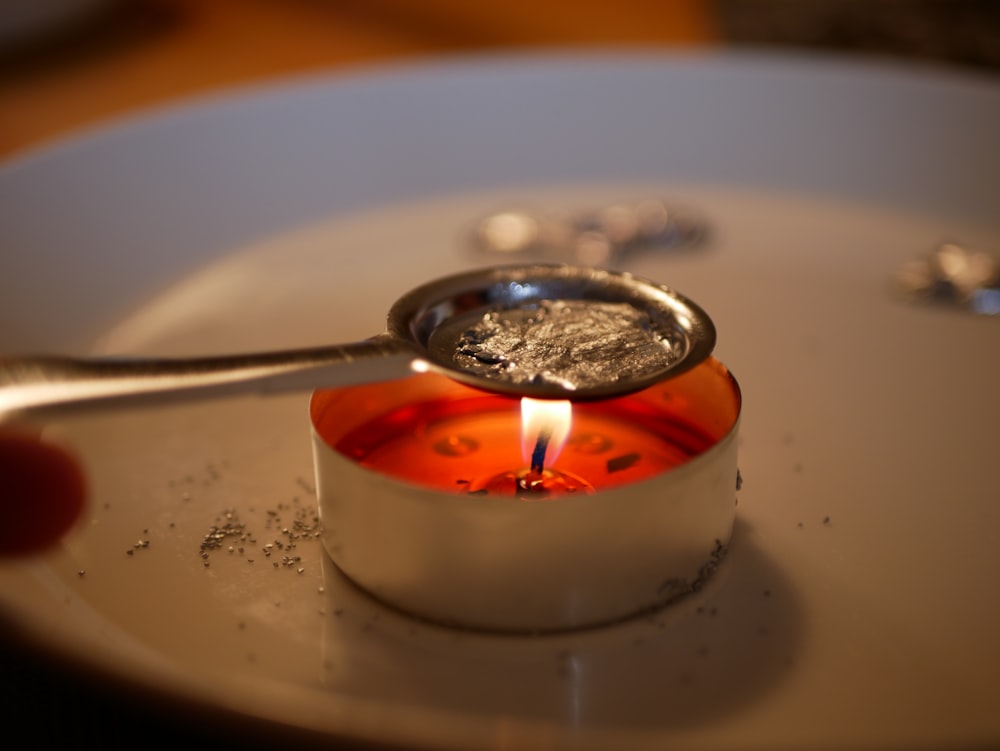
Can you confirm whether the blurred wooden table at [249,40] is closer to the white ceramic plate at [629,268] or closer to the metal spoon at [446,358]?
the white ceramic plate at [629,268]

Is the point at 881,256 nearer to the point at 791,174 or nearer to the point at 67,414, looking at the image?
the point at 791,174

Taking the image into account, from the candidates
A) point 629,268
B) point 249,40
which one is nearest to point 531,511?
point 629,268

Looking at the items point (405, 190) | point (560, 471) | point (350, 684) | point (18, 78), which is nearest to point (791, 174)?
point (405, 190)

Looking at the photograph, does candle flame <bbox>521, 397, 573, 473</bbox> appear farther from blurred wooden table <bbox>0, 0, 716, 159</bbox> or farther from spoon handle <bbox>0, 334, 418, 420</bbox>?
blurred wooden table <bbox>0, 0, 716, 159</bbox>

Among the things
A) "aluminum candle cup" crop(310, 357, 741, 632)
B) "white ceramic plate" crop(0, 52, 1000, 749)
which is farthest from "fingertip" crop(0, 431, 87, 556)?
"aluminum candle cup" crop(310, 357, 741, 632)

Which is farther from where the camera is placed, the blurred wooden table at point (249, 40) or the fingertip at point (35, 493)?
the blurred wooden table at point (249, 40)

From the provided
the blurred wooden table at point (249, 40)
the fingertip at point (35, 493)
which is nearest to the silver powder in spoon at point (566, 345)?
the fingertip at point (35, 493)
